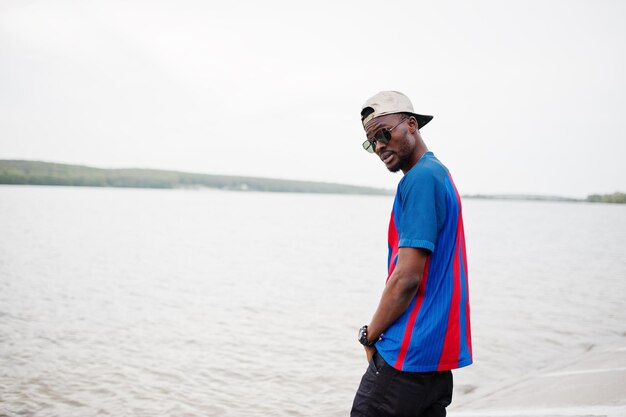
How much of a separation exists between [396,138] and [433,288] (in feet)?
2.63

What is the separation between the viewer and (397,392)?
2691mm

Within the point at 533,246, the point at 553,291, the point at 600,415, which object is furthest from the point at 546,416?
the point at 533,246

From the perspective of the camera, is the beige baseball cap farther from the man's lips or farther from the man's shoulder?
the man's shoulder

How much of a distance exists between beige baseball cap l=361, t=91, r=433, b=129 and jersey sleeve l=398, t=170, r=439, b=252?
45cm

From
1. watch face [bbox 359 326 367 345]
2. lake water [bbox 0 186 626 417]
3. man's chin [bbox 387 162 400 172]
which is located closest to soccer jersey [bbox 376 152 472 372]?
watch face [bbox 359 326 367 345]

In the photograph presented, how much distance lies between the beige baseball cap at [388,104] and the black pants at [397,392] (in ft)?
4.19

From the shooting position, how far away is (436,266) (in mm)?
A: 2664

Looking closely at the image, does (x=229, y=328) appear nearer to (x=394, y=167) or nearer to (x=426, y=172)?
(x=394, y=167)

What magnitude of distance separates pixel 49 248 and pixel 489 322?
23253mm

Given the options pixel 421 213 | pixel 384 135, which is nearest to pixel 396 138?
pixel 384 135

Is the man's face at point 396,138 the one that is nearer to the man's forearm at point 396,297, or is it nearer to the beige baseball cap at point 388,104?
the beige baseball cap at point 388,104

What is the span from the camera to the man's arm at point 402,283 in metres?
2.57

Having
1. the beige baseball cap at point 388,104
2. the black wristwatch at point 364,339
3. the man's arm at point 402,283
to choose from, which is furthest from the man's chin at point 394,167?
the black wristwatch at point 364,339

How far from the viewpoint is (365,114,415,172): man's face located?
2869mm
